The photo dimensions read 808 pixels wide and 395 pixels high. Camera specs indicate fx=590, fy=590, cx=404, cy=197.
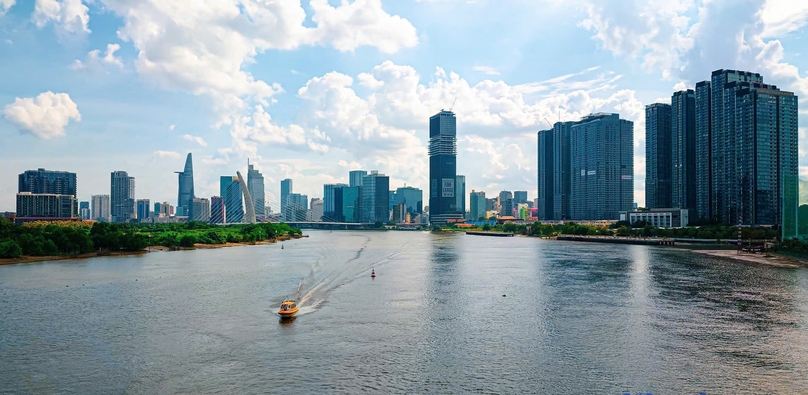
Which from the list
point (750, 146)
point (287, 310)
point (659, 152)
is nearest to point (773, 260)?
point (287, 310)

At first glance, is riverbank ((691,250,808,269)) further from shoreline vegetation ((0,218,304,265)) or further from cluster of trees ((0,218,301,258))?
cluster of trees ((0,218,301,258))

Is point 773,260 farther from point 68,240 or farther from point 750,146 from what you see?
point 68,240

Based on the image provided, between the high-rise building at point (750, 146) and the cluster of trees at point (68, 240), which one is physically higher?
the high-rise building at point (750, 146)

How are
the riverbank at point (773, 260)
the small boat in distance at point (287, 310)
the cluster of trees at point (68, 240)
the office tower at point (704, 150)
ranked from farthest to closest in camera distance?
the office tower at point (704, 150) < the cluster of trees at point (68, 240) < the riverbank at point (773, 260) < the small boat in distance at point (287, 310)

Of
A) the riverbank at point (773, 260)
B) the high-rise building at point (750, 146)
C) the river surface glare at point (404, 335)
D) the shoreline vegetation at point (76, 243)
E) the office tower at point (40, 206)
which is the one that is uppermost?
the high-rise building at point (750, 146)

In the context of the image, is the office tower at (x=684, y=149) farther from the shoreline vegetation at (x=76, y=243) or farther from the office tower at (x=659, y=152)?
the shoreline vegetation at (x=76, y=243)

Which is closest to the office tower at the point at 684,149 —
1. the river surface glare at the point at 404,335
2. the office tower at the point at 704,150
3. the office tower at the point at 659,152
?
the office tower at the point at 659,152

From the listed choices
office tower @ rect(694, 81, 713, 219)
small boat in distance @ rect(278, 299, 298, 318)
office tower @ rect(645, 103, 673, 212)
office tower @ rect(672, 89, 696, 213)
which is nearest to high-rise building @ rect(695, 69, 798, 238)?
office tower @ rect(694, 81, 713, 219)

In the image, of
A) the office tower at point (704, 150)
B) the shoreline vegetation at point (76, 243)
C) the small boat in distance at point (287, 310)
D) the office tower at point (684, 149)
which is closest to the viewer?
the small boat in distance at point (287, 310)
